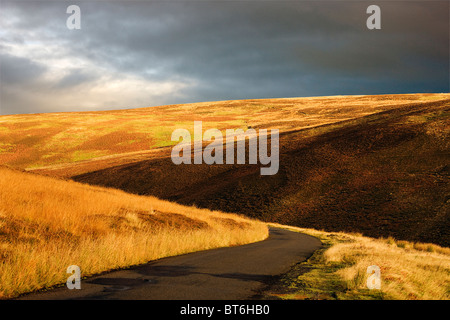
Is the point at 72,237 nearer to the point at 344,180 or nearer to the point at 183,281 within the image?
the point at 183,281

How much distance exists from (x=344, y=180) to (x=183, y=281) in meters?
43.8

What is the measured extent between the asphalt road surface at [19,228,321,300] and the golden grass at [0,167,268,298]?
441 mm

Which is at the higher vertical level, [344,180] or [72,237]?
[72,237]

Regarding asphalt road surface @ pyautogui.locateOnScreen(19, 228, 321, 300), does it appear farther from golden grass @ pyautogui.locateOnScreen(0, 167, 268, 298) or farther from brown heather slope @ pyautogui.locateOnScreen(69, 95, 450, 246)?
brown heather slope @ pyautogui.locateOnScreen(69, 95, 450, 246)

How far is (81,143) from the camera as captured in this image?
91.3 meters

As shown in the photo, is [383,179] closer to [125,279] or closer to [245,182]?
[245,182]

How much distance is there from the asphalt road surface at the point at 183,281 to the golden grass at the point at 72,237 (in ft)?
1.45

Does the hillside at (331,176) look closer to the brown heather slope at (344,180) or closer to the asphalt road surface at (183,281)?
the brown heather slope at (344,180)

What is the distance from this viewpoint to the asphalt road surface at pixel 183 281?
641 centimetres

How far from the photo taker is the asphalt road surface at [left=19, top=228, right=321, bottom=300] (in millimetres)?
6414

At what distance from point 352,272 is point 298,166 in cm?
4645

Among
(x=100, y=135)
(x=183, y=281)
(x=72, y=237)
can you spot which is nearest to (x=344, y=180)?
(x=72, y=237)

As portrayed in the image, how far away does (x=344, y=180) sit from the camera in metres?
48.2
